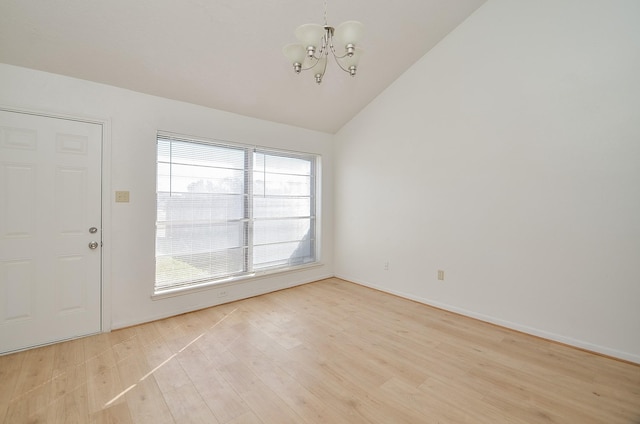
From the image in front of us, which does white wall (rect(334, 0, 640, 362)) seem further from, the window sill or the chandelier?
the chandelier

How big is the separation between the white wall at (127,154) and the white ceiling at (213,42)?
0.43 feet

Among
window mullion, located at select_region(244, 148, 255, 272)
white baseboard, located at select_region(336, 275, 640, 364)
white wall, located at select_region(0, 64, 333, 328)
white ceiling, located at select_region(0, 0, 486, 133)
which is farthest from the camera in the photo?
window mullion, located at select_region(244, 148, 255, 272)

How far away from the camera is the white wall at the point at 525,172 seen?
7.84 ft

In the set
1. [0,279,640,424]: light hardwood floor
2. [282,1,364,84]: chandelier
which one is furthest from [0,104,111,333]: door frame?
[282,1,364,84]: chandelier

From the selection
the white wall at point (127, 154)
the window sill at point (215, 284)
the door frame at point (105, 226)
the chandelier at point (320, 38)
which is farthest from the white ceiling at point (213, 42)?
the window sill at point (215, 284)

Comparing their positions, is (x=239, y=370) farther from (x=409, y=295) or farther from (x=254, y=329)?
(x=409, y=295)

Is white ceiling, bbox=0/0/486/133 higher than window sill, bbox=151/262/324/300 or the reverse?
higher

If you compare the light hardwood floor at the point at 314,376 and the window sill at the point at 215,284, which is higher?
the window sill at the point at 215,284

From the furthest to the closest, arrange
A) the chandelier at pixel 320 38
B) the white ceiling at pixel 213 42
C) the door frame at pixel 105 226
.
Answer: the door frame at pixel 105 226
the white ceiling at pixel 213 42
the chandelier at pixel 320 38

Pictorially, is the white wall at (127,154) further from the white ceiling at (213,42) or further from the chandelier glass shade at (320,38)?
the chandelier glass shade at (320,38)

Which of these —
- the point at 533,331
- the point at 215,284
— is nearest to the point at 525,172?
the point at 533,331

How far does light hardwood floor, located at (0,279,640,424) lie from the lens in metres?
1.75

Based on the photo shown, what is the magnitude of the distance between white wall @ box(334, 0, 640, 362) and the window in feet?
4.93

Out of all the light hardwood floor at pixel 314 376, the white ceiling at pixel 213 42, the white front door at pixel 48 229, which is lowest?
the light hardwood floor at pixel 314 376
